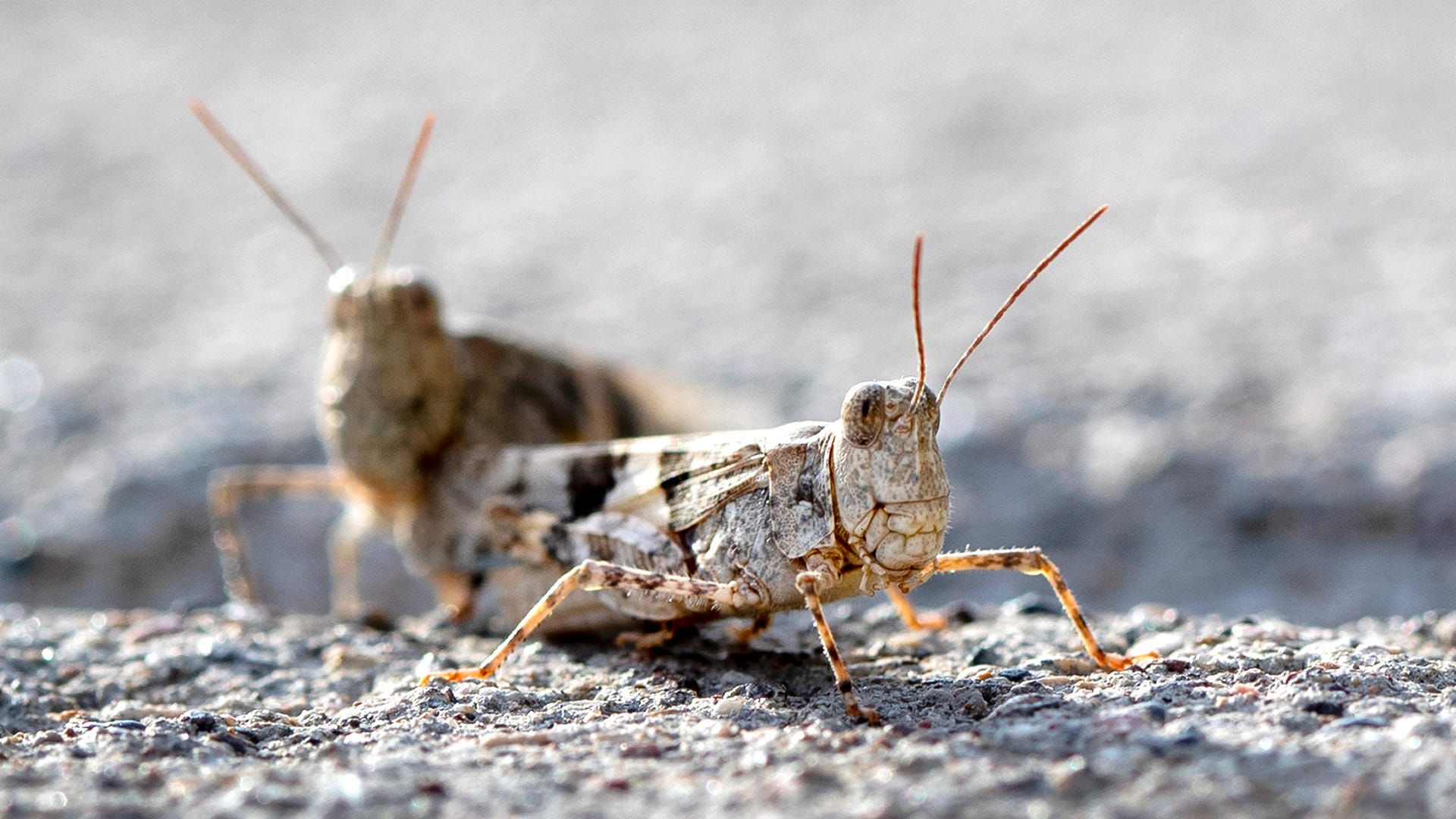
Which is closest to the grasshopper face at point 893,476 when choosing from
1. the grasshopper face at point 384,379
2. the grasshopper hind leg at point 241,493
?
the grasshopper face at point 384,379

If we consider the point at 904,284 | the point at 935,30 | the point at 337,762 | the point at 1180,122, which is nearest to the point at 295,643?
the point at 337,762

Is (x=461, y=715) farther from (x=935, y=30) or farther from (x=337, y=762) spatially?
(x=935, y=30)

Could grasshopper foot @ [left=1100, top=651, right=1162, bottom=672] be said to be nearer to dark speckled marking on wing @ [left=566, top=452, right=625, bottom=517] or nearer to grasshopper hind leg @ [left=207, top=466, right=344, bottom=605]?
dark speckled marking on wing @ [left=566, top=452, right=625, bottom=517]

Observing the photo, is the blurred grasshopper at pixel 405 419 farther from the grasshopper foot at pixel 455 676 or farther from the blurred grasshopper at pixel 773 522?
the grasshopper foot at pixel 455 676

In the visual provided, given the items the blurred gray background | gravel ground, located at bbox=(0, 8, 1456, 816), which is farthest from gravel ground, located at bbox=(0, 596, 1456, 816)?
the blurred gray background

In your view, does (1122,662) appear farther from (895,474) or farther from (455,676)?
(455,676)

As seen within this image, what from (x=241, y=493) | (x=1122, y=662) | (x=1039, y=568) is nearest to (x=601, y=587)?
(x=1039, y=568)

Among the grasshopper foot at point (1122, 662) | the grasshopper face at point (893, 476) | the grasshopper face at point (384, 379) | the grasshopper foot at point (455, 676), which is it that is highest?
the grasshopper face at point (384, 379)
